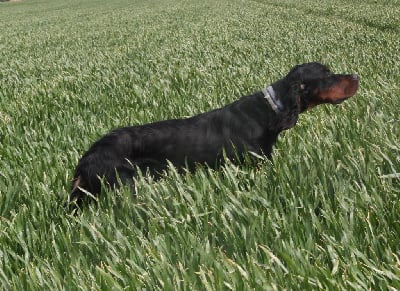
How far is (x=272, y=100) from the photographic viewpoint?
408 centimetres

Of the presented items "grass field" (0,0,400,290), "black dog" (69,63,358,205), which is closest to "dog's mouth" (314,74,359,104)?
"black dog" (69,63,358,205)

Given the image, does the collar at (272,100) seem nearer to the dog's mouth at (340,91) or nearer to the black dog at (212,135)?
the black dog at (212,135)

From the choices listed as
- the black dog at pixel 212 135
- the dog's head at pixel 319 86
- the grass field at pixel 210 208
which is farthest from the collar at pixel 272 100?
the grass field at pixel 210 208

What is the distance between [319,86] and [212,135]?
1.08 meters

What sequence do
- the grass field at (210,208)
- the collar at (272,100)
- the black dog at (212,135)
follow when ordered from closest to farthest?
the grass field at (210,208) → the black dog at (212,135) → the collar at (272,100)

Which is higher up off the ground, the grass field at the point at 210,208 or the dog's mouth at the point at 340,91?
the dog's mouth at the point at 340,91

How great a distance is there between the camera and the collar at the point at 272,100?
13.2 ft

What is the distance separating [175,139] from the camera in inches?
149

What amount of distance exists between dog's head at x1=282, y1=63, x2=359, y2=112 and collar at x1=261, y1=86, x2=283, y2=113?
6.4 inches

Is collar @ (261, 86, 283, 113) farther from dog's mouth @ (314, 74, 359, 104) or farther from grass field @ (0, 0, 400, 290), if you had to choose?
dog's mouth @ (314, 74, 359, 104)

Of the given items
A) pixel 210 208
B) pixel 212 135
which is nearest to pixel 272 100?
pixel 212 135

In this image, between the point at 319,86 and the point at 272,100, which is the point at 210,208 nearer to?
the point at 272,100

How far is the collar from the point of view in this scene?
402 cm

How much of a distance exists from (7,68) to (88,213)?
9016 mm
